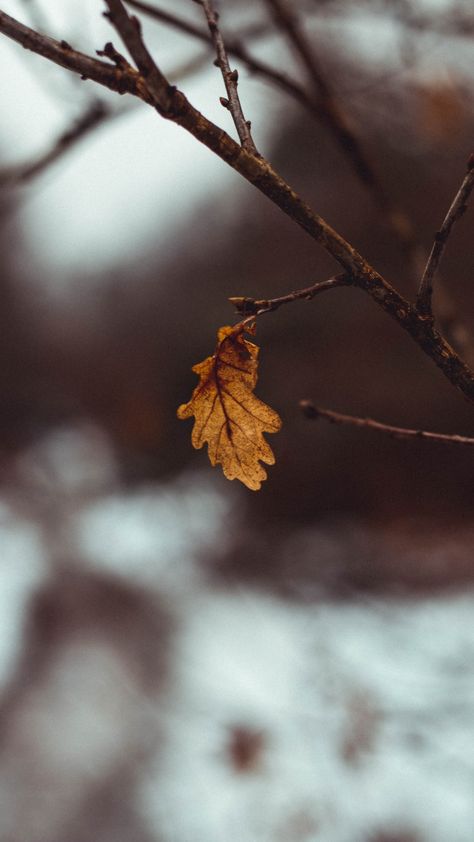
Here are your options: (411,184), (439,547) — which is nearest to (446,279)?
(411,184)

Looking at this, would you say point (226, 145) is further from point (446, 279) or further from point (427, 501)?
point (446, 279)

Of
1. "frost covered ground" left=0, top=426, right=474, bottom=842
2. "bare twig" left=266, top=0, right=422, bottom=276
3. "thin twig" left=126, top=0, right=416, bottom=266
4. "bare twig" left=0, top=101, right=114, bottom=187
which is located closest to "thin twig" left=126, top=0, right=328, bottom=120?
"thin twig" left=126, top=0, right=416, bottom=266

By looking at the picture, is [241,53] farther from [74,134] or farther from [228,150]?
[228,150]

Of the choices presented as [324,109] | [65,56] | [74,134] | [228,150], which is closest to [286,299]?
[228,150]

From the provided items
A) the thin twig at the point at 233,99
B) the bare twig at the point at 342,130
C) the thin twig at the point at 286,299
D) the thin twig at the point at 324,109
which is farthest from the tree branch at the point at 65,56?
the bare twig at the point at 342,130

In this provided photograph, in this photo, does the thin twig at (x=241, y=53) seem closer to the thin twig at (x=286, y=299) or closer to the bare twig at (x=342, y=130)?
the bare twig at (x=342, y=130)

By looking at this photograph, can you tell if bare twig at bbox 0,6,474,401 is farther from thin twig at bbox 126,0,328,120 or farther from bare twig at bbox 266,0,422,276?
bare twig at bbox 266,0,422,276

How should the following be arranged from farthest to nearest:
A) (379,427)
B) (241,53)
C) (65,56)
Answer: (241,53)
(379,427)
(65,56)
